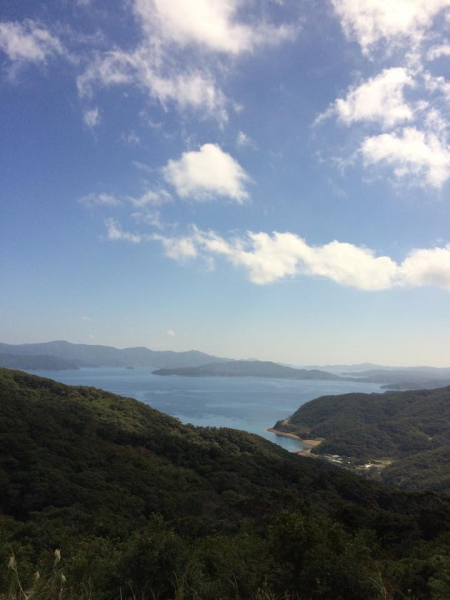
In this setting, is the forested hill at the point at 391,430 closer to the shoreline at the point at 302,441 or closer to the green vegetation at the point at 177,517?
the shoreline at the point at 302,441

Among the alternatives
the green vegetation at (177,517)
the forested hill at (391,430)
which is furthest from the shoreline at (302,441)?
the green vegetation at (177,517)

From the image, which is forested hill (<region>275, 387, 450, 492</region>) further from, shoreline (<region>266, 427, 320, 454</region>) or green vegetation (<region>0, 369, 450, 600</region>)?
green vegetation (<region>0, 369, 450, 600</region>)

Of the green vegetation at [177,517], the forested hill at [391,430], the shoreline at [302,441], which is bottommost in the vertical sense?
the shoreline at [302,441]

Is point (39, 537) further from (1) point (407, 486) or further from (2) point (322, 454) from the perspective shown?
(2) point (322, 454)

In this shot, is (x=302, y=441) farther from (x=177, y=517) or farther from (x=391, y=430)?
(x=177, y=517)

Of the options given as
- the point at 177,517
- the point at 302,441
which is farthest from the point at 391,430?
the point at 177,517
